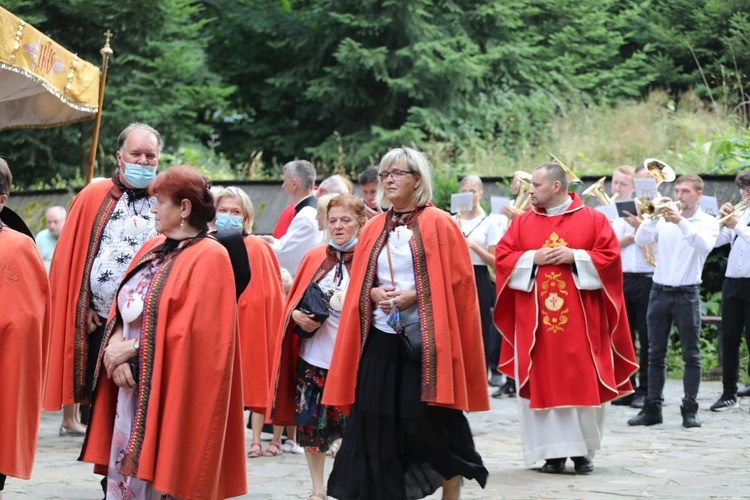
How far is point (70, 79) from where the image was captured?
9.67 metres

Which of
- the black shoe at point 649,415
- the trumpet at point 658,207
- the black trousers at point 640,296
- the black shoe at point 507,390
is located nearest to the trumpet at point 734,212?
the trumpet at point 658,207

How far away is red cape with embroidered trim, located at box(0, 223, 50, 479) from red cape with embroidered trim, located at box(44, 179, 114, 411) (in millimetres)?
1332

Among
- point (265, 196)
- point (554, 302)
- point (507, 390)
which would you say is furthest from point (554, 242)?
point (265, 196)

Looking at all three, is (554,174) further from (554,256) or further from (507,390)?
(507,390)

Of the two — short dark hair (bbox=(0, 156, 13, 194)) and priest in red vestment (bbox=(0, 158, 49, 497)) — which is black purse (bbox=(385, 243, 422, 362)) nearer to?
priest in red vestment (bbox=(0, 158, 49, 497))

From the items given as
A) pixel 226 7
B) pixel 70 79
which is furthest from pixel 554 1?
pixel 70 79

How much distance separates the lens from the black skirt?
6.53m

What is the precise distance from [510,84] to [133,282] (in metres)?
21.1

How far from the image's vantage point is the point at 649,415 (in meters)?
10.6

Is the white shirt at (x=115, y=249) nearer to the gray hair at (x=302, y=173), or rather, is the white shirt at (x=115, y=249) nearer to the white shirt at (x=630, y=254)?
the gray hair at (x=302, y=173)

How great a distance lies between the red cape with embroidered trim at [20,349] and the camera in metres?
5.37

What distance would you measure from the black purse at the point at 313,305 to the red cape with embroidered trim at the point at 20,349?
225cm

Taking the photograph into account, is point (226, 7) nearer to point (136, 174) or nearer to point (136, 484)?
point (136, 174)

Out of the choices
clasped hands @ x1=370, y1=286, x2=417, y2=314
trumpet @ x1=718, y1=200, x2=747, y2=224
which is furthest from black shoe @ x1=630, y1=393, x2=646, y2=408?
clasped hands @ x1=370, y1=286, x2=417, y2=314
